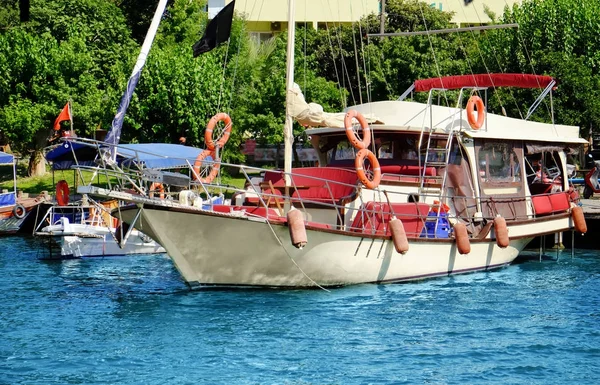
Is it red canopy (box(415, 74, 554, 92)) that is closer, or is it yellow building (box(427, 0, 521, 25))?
red canopy (box(415, 74, 554, 92))

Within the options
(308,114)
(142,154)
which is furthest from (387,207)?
(142,154)

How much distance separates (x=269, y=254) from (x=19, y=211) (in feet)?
58.9

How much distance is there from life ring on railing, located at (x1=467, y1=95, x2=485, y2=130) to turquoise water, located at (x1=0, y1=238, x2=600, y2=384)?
3.58m

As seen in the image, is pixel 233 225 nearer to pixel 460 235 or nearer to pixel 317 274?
pixel 317 274

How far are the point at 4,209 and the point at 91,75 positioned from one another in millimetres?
10819

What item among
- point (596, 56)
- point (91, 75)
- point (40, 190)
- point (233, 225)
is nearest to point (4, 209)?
point (40, 190)

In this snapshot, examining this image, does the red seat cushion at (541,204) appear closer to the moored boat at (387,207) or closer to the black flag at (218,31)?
the moored boat at (387,207)

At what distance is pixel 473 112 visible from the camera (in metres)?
22.3

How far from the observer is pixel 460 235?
20844mm

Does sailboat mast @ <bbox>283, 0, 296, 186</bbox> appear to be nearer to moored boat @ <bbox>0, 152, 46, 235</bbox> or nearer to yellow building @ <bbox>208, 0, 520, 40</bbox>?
moored boat @ <bbox>0, 152, 46, 235</bbox>

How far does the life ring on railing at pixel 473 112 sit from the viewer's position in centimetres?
2202

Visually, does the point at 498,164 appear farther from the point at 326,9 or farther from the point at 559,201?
the point at 326,9

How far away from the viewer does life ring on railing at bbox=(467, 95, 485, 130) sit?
22016 mm

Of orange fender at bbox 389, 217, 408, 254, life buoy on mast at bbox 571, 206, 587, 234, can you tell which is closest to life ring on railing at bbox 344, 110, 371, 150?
orange fender at bbox 389, 217, 408, 254
